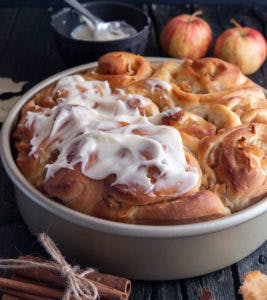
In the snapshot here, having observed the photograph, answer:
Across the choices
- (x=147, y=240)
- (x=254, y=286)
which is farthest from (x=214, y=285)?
(x=147, y=240)

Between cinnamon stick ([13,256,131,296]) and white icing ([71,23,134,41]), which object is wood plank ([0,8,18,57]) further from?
cinnamon stick ([13,256,131,296])

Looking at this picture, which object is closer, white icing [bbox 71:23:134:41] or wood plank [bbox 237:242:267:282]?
wood plank [bbox 237:242:267:282]

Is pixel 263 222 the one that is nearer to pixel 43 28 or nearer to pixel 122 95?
pixel 122 95

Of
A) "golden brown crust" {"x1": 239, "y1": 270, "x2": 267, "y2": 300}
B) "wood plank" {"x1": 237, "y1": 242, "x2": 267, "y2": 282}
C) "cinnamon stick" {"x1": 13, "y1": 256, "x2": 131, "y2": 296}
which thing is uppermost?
"cinnamon stick" {"x1": 13, "y1": 256, "x2": 131, "y2": 296}

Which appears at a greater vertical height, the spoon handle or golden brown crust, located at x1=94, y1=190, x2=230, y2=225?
golden brown crust, located at x1=94, y1=190, x2=230, y2=225

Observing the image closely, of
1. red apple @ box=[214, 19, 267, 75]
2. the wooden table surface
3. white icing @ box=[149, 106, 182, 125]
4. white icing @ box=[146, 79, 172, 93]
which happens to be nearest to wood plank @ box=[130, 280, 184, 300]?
the wooden table surface

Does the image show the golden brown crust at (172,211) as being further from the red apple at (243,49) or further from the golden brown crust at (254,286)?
the red apple at (243,49)

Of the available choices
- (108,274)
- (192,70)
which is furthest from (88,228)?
(192,70)

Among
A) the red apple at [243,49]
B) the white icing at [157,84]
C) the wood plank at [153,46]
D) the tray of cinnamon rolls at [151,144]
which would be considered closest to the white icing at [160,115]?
the tray of cinnamon rolls at [151,144]
